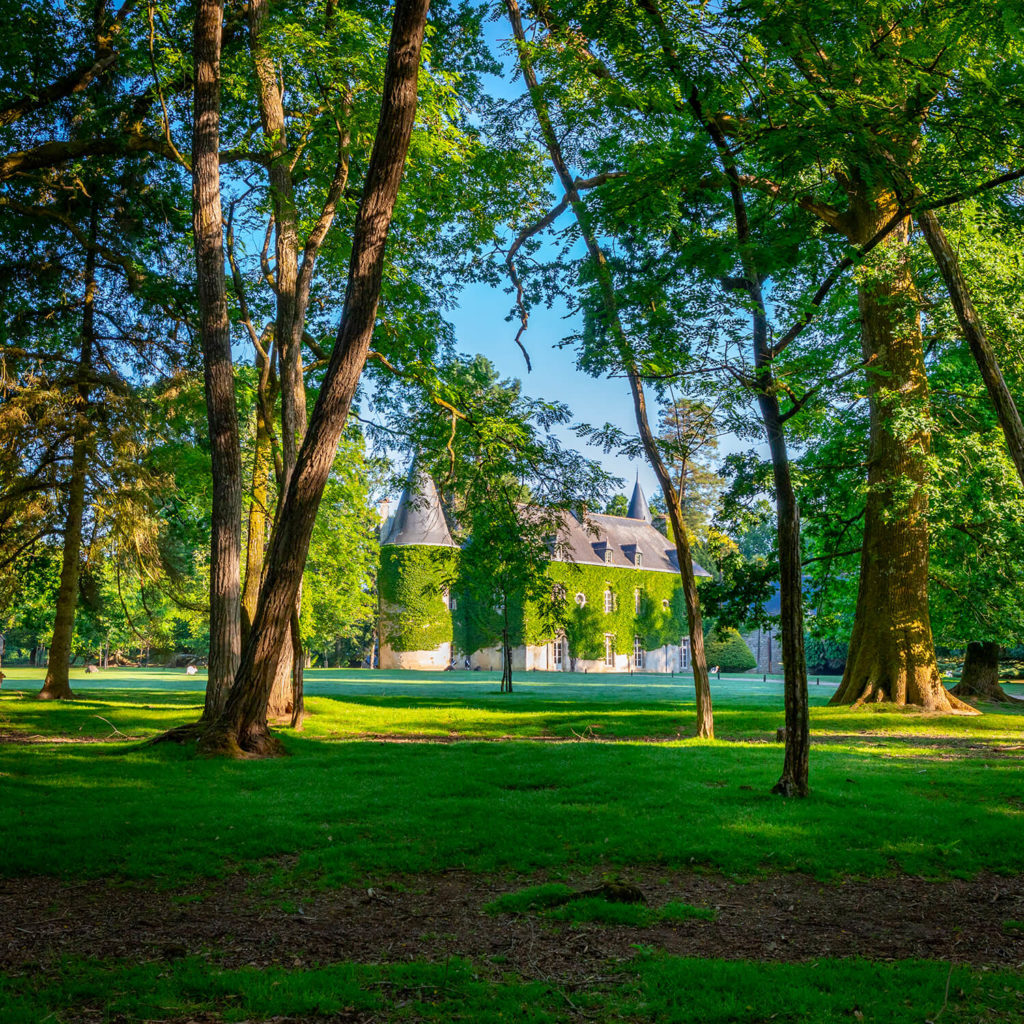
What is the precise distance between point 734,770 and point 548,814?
9.85 feet

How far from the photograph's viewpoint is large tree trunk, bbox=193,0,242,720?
35.0 ft

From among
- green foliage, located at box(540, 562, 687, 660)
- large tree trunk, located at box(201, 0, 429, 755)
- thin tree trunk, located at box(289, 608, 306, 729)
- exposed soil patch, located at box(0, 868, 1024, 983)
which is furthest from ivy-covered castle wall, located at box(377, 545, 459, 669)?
exposed soil patch, located at box(0, 868, 1024, 983)

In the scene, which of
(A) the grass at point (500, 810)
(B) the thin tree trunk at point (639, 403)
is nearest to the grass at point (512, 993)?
(A) the grass at point (500, 810)

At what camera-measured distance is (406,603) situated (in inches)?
1880

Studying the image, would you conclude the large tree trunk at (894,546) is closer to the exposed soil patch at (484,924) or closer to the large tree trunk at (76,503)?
the exposed soil patch at (484,924)

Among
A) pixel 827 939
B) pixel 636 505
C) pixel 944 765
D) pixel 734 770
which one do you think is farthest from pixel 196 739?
pixel 636 505

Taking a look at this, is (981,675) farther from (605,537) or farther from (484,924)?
(605,537)

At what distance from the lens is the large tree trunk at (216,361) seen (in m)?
10.7

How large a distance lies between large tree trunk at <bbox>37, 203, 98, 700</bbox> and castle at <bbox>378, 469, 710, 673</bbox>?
25500mm

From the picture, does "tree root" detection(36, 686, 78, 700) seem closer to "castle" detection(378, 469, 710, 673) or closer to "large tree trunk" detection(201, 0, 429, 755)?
"large tree trunk" detection(201, 0, 429, 755)

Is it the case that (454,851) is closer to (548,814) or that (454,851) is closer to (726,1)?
(548,814)

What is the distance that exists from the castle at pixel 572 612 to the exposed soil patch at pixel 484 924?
38190mm

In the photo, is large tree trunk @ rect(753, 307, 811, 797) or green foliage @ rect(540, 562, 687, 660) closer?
large tree trunk @ rect(753, 307, 811, 797)

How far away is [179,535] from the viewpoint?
63.3 feet
